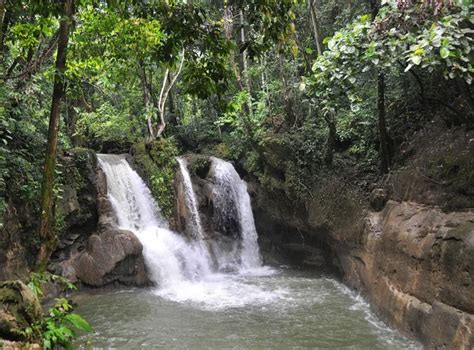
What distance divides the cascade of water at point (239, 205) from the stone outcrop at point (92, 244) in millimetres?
3530

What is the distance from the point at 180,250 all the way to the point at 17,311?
28.2 ft

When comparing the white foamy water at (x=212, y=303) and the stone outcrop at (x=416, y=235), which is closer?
the stone outcrop at (x=416, y=235)

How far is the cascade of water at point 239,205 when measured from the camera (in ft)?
44.3

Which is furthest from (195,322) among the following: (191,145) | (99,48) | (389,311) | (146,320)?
(191,145)

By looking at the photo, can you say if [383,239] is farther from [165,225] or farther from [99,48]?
[165,225]

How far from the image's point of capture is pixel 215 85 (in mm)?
3898

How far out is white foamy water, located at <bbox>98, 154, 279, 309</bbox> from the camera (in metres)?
9.98

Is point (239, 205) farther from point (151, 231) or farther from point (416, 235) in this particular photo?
point (416, 235)

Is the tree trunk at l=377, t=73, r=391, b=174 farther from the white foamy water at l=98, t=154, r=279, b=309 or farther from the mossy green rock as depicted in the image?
the mossy green rock

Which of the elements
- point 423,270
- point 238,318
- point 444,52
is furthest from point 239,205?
point 444,52

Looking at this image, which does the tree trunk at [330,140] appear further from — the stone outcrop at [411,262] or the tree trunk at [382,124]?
the tree trunk at [382,124]

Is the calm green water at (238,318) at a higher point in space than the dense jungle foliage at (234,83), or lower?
lower

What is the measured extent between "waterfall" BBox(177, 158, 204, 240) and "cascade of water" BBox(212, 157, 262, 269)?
719 millimetres

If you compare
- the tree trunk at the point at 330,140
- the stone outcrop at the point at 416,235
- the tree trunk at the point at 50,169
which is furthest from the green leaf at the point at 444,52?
the tree trunk at the point at 330,140
